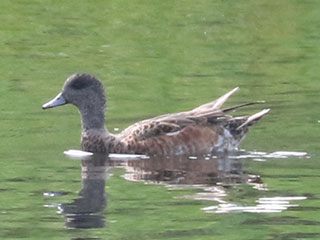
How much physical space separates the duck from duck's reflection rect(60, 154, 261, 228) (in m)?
0.17

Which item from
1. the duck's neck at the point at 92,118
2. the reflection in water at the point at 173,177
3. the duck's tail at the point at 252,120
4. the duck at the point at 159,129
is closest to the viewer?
the reflection in water at the point at 173,177

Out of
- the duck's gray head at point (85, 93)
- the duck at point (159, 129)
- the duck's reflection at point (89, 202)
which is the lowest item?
the duck's reflection at point (89, 202)

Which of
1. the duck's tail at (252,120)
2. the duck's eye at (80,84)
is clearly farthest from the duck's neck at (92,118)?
the duck's tail at (252,120)

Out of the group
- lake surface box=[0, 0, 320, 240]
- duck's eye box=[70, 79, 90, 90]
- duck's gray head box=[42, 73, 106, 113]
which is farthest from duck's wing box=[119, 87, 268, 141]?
duck's eye box=[70, 79, 90, 90]

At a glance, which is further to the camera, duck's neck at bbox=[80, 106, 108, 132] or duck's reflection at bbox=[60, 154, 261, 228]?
duck's neck at bbox=[80, 106, 108, 132]

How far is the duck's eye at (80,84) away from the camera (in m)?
13.9

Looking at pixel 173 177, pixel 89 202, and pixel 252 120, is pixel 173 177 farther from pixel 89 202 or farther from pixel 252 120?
pixel 252 120

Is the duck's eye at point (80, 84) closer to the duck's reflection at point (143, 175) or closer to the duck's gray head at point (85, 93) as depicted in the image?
the duck's gray head at point (85, 93)

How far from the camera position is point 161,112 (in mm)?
15008

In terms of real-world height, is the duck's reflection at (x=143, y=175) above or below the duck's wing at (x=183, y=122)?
below

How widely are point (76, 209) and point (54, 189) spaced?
793 millimetres

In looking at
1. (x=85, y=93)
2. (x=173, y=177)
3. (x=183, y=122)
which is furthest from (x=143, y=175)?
(x=85, y=93)

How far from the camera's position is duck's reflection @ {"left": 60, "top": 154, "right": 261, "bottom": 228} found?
35.0 feet

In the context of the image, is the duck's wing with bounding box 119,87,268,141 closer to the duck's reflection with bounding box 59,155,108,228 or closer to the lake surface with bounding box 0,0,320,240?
the lake surface with bounding box 0,0,320,240
